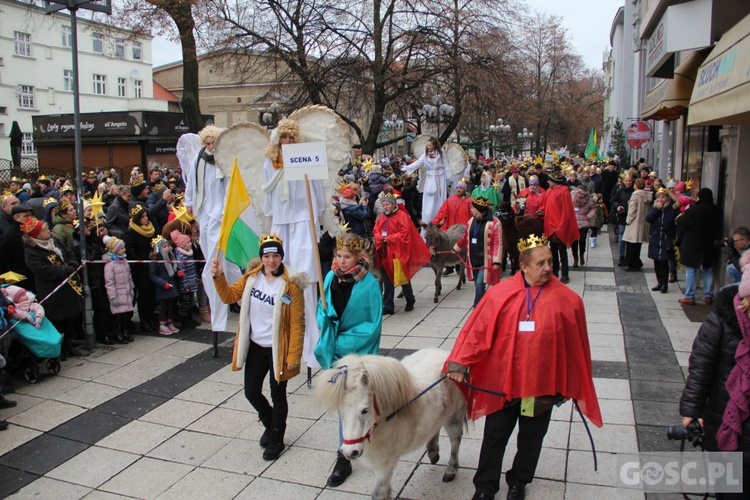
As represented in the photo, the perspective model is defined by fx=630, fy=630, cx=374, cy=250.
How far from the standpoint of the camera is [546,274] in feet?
13.4

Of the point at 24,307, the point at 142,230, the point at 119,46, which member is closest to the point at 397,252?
the point at 142,230

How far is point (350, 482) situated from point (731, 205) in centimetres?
780

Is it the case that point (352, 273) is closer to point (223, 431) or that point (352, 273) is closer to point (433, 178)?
point (223, 431)

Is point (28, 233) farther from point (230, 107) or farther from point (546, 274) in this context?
point (230, 107)

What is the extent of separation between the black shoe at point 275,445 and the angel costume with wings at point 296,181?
1.50 meters

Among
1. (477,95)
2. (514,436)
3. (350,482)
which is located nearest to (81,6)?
(350,482)

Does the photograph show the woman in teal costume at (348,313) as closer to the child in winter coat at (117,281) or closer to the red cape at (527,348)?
the red cape at (527,348)

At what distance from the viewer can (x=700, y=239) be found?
30.9 ft

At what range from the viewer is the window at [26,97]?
41.7 meters

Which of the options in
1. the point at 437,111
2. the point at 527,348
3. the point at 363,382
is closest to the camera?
the point at 363,382

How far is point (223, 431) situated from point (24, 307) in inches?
113

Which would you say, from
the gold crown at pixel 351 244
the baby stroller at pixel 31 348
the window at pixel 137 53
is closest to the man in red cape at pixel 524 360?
the gold crown at pixel 351 244

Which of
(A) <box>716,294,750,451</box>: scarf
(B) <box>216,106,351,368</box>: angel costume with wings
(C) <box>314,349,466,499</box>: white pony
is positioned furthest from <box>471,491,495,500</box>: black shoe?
(B) <box>216,106,351,368</box>: angel costume with wings

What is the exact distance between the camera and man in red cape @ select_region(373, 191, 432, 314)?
964 centimetres
